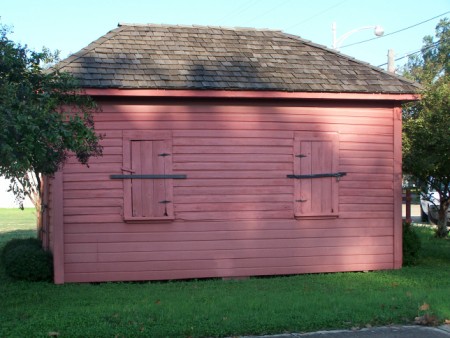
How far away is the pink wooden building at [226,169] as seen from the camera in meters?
9.49

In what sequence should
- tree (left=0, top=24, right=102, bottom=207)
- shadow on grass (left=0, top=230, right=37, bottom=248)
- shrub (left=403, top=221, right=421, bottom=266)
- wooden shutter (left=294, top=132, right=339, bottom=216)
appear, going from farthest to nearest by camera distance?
shadow on grass (left=0, top=230, right=37, bottom=248) → shrub (left=403, top=221, right=421, bottom=266) → wooden shutter (left=294, top=132, right=339, bottom=216) → tree (left=0, top=24, right=102, bottom=207)

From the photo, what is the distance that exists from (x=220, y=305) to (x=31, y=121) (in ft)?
10.4

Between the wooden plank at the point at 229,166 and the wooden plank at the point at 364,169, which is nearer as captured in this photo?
the wooden plank at the point at 229,166

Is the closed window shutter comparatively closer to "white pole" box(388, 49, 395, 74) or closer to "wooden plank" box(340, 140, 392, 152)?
"wooden plank" box(340, 140, 392, 152)

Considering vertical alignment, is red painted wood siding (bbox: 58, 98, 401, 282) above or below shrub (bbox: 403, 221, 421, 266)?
above

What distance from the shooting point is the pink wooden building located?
374 inches

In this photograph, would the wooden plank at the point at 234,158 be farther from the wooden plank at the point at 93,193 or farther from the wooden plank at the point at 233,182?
the wooden plank at the point at 93,193

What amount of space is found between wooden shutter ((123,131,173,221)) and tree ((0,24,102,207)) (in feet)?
7.40

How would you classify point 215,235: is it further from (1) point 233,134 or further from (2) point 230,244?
(1) point 233,134

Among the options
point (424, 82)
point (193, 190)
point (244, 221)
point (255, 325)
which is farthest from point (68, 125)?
point (424, 82)

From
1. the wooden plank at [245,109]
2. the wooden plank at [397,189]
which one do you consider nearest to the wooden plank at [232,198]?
the wooden plank at [245,109]

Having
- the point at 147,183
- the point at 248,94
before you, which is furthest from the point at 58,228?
the point at 248,94

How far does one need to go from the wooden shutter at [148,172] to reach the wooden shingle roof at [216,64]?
0.90 m

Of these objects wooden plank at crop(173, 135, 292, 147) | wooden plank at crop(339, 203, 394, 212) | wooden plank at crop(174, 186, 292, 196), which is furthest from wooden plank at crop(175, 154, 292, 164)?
wooden plank at crop(339, 203, 394, 212)
